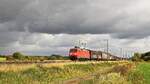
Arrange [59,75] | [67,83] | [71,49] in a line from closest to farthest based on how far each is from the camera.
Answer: [67,83]
[59,75]
[71,49]

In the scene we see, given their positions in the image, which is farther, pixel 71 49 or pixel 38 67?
pixel 71 49

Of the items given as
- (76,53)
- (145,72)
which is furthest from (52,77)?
(76,53)

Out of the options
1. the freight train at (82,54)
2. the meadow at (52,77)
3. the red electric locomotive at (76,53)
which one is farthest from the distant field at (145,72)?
the freight train at (82,54)

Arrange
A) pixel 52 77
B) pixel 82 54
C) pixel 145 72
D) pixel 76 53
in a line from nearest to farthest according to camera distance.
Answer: pixel 52 77 < pixel 145 72 < pixel 76 53 < pixel 82 54

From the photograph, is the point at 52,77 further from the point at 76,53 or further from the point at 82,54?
the point at 82,54

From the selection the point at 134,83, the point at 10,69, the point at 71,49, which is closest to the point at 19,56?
the point at 71,49

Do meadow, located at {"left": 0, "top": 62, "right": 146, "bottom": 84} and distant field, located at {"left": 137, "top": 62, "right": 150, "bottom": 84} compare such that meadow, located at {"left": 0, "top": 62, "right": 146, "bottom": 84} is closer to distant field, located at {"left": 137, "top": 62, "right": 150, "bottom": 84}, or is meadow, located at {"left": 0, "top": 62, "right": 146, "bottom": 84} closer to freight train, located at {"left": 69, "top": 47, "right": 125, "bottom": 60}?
distant field, located at {"left": 137, "top": 62, "right": 150, "bottom": 84}

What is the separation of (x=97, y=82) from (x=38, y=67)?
15.3 meters

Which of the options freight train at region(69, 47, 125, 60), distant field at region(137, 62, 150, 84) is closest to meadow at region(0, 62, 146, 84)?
distant field at region(137, 62, 150, 84)

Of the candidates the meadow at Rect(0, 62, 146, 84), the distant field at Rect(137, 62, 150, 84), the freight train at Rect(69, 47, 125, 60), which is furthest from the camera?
the freight train at Rect(69, 47, 125, 60)

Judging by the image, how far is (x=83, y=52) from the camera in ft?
274

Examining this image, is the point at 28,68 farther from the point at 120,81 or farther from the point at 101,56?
the point at 101,56

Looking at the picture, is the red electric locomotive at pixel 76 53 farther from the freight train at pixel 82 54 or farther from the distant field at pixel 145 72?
the distant field at pixel 145 72

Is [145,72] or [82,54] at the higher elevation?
[82,54]
